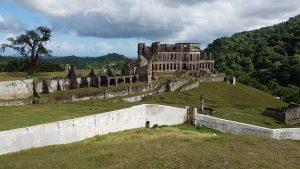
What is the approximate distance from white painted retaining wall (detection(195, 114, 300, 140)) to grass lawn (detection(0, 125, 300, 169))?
18.6 ft

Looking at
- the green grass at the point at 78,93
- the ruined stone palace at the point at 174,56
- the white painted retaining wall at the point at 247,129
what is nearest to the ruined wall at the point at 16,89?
the green grass at the point at 78,93

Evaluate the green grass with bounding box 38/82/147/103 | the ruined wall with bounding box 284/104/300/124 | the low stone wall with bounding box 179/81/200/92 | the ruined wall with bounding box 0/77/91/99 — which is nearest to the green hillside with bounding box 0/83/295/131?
the green grass with bounding box 38/82/147/103

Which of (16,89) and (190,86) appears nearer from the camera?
(16,89)

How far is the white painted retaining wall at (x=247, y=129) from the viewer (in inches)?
1249

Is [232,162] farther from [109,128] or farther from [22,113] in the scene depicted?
[22,113]

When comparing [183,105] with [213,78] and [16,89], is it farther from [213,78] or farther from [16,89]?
[213,78]

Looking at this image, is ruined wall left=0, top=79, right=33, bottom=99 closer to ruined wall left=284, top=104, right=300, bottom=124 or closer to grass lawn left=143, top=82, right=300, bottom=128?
grass lawn left=143, top=82, right=300, bottom=128

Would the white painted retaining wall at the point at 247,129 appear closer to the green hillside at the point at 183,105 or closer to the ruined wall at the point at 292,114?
the green hillside at the point at 183,105

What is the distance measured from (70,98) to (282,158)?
100ft

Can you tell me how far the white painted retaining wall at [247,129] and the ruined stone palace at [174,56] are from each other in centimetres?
4015

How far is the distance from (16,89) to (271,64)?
7160 centimetres

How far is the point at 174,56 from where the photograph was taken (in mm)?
78812

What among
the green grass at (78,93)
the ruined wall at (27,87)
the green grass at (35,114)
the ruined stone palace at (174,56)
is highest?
the ruined stone palace at (174,56)

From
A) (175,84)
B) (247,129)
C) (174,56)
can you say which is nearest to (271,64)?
(174,56)
